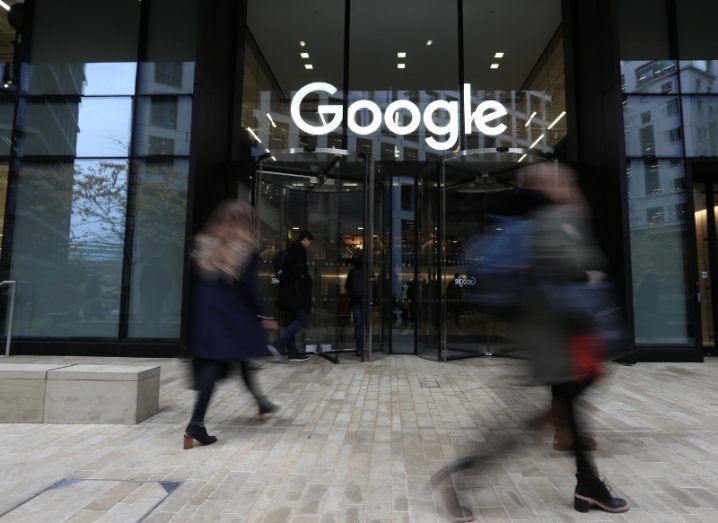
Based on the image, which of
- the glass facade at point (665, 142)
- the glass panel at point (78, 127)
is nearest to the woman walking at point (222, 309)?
the glass panel at point (78, 127)

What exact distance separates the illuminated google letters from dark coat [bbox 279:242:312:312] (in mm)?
2813

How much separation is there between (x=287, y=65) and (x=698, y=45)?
7.64 m

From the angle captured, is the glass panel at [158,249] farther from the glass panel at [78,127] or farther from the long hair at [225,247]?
the long hair at [225,247]

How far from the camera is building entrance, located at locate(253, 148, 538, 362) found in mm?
7629

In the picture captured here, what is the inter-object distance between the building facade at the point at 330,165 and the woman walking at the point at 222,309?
13.0ft

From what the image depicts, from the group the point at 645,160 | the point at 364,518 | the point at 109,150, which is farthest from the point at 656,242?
the point at 109,150

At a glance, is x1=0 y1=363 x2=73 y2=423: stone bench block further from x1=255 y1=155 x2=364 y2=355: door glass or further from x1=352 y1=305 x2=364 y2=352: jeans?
x1=352 y1=305 x2=364 y2=352: jeans

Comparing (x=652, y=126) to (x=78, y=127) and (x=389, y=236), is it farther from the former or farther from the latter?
(x=78, y=127)

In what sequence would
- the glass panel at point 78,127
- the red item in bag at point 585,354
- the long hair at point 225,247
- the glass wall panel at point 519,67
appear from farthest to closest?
the glass wall panel at point 519,67
the glass panel at point 78,127
the long hair at point 225,247
the red item in bag at point 585,354

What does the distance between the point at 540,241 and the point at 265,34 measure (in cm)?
913

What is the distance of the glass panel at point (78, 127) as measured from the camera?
24.6ft

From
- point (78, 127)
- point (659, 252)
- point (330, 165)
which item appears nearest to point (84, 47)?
point (78, 127)

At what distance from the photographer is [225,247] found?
10.7 ft

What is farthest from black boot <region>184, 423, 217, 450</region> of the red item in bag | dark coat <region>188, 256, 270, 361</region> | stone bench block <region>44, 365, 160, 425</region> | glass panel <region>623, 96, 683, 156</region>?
glass panel <region>623, 96, 683, 156</region>
